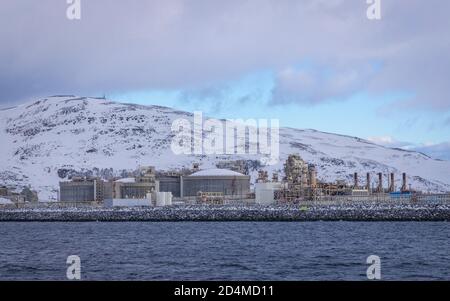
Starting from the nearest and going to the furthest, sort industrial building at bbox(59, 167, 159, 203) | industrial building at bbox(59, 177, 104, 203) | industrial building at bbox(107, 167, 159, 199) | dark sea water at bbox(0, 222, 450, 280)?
dark sea water at bbox(0, 222, 450, 280)
industrial building at bbox(107, 167, 159, 199)
industrial building at bbox(59, 167, 159, 203)
industrial building at bbox(59, 177, 104, 203)

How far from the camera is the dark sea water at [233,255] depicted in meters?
35.0

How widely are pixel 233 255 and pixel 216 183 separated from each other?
114616 millimetres

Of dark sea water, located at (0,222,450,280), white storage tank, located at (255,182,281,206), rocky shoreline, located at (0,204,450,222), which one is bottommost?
dark sea water, located at (0,222,450,280)

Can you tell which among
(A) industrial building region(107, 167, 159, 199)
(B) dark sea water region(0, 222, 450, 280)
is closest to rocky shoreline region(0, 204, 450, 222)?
(B) dark sea water region(0, 222, 450, 280)

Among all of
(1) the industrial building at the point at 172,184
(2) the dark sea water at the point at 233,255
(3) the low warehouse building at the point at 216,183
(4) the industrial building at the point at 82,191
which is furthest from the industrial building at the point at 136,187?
(2) the dark sea water at the point at 233,255

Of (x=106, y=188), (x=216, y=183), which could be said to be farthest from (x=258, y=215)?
(x=106, y=188)

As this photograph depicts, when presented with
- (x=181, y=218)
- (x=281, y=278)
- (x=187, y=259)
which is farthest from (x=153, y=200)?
(x=281, y=278)

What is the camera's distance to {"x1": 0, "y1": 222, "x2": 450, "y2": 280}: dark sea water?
34969 millimetres

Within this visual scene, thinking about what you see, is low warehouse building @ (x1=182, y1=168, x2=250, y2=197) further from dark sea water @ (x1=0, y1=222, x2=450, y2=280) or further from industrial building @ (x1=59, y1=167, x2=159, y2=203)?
dark sea water @ (x1=0, y1=222, x2=450, y2=280)

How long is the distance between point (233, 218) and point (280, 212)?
5.39 m

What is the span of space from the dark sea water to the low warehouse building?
308 feet

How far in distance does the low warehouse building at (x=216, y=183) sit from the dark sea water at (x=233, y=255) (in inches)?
3692
